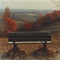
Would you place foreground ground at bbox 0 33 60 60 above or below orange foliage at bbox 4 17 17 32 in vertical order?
below

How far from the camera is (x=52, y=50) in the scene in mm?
4480

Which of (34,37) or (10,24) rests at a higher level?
(10,24)

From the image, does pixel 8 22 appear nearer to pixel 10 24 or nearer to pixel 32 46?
pixel 10 24

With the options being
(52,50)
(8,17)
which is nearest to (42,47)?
(52,50)

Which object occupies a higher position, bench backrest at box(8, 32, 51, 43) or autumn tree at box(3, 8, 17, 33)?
autumn tree at box(3, 8, 17, 33)

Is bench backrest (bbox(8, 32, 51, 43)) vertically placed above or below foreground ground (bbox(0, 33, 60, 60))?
above

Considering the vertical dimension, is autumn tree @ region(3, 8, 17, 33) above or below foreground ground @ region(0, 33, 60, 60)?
above

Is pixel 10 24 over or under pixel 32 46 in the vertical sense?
over

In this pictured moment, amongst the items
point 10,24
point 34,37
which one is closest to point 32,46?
point 34,37

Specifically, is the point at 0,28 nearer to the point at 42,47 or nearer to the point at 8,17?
the point at 8,17

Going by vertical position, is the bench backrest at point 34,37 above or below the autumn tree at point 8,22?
below

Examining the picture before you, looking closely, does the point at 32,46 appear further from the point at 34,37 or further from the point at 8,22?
the point at 8,22

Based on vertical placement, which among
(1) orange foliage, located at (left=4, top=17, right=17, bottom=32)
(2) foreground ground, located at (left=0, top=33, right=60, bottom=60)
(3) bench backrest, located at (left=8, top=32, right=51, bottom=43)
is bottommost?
(2) foreground ground, located at (left=0, top=33, right=60, bottom=60)

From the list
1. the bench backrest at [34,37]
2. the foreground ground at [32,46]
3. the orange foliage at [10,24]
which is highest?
the orange foliage at [10,24]
